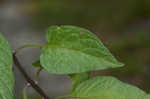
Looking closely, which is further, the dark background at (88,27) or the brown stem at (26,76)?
the dark background at (88,27)

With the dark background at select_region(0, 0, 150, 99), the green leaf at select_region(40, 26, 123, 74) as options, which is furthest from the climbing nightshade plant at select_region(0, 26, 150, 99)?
the dark background at select_region(0, 0, 150, 99)

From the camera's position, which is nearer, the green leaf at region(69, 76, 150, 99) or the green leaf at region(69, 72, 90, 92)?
the green leaf at region(69, 76, 150, 99)

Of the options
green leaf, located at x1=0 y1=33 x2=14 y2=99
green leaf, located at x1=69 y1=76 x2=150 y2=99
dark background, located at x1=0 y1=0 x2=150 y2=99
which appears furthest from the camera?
dark background, located at x1=0 y1=0 x2=150 y2=99

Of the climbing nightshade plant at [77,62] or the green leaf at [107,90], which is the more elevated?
the climbing nightshade plant at [77,62]

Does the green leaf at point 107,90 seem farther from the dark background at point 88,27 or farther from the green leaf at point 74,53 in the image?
the dark background at point 88,27

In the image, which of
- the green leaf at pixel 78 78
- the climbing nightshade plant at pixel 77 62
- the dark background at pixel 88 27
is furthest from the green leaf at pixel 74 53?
the dark background at pixel 88 27

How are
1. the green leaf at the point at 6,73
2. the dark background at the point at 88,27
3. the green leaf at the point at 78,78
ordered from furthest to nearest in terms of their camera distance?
the dark background at the point at 88,27, the green leaf at the point at 78,78, the green leaf at the point at 6,73

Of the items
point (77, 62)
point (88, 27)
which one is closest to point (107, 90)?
point (77, 62)

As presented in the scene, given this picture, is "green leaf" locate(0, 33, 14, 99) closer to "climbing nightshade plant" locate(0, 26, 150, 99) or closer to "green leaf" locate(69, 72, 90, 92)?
"climbing nightshade plant" locate(0, 26, 150, 99)
